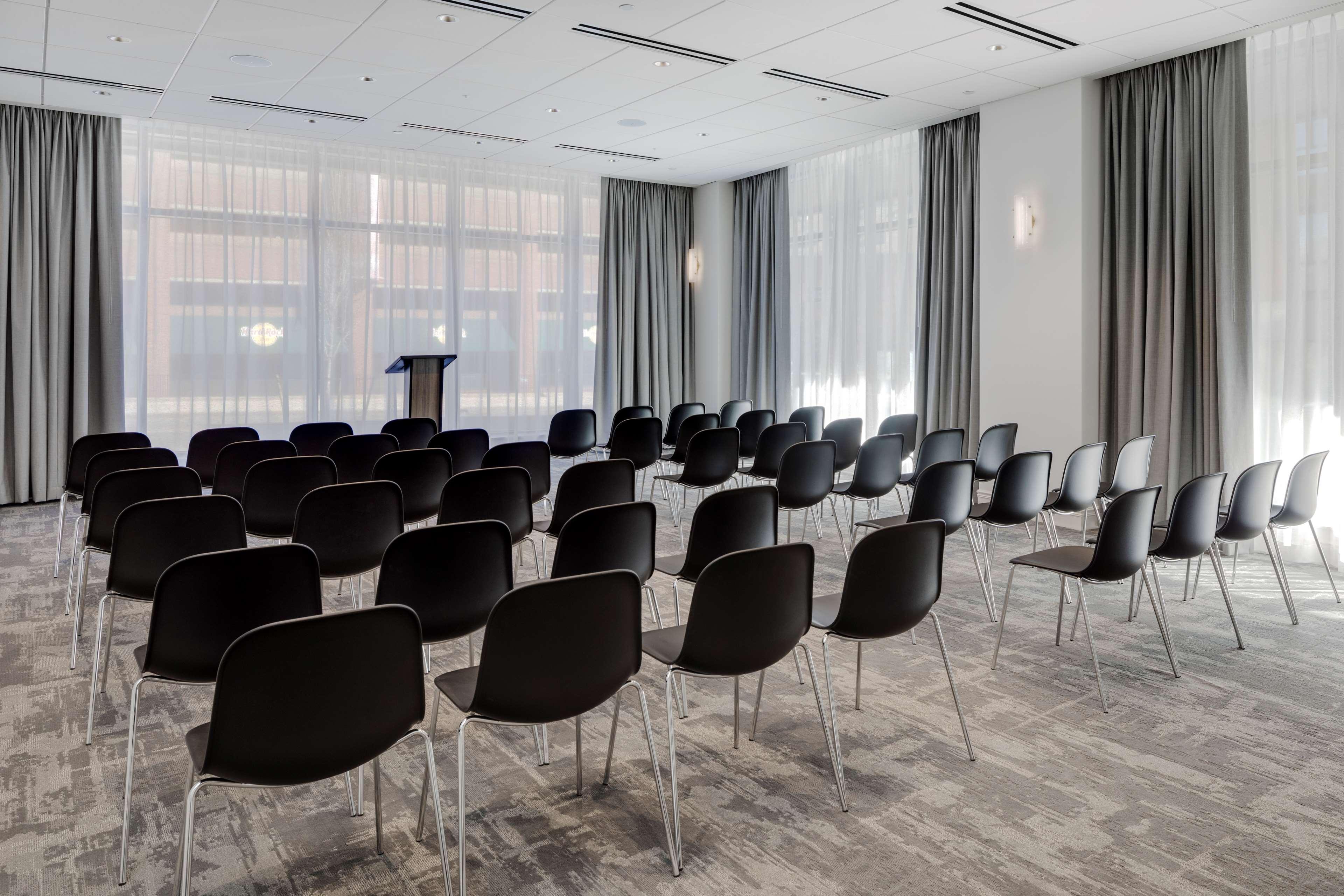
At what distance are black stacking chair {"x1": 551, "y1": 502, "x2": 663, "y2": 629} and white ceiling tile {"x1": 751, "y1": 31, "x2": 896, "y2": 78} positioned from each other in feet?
14.1

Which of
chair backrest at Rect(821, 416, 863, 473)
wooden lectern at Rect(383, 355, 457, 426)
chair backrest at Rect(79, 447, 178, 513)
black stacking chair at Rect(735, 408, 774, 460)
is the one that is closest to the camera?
chair backrest at Rect(79, 447, 178, 513)

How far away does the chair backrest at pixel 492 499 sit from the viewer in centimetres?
451

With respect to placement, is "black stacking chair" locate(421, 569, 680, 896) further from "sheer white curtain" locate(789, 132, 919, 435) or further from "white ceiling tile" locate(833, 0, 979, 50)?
"sheer white curtain" locate(789, 132, 919, 435)

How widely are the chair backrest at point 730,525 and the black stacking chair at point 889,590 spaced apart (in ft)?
1.75

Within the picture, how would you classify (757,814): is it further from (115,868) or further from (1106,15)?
(1106,15)

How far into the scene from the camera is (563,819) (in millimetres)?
2947

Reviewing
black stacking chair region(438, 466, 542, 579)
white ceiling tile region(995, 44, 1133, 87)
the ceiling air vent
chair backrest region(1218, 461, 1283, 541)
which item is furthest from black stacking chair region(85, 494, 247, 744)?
white ceiling tile region(995, 44, 1133, 87)

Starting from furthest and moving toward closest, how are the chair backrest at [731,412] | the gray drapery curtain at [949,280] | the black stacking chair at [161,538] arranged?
the chair backrest at [731,412] → the gray drapery curtain at [949,280] → the black stacking chair at [161,538]

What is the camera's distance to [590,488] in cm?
493

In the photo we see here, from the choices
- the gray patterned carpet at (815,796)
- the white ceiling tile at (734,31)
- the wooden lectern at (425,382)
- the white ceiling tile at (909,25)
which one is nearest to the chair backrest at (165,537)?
the gray patterned carpet at (815,796)

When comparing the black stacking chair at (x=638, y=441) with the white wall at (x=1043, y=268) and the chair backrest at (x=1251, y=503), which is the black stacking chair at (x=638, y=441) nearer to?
the white wall at (x=1043, y=268)

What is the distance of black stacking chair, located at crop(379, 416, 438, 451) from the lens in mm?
7137

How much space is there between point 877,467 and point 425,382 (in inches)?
199

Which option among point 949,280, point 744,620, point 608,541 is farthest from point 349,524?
point 949,280
